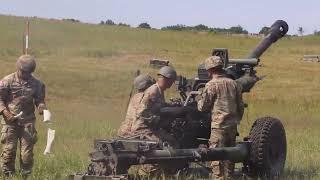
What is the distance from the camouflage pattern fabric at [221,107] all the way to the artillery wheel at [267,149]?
108cm

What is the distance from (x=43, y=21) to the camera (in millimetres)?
68062

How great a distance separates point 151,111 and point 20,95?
5.66 feet

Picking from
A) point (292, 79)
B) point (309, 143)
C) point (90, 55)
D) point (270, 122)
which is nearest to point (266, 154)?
point (270, 122)

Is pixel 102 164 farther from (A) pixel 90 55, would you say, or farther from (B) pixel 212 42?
(B) pixel 212 42

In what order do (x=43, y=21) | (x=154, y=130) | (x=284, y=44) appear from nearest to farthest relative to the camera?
(x=154, y=130) < (x=43, y=21) < (x=284, y=44)

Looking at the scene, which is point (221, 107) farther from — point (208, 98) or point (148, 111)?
point (148, 111)

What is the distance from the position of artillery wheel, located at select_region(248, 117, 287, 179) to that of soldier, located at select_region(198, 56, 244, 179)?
42.6 inches

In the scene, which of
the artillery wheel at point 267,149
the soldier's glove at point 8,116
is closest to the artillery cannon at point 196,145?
the artillery wheel at point 267,149

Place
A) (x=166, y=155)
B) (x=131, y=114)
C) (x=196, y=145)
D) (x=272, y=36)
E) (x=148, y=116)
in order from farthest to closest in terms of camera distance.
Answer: (x=272, y=36), (x=196, y=145), (x=131, y=114), (x=148, y=116), (x=166, y=155)

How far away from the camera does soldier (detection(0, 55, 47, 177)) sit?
9.78 meters

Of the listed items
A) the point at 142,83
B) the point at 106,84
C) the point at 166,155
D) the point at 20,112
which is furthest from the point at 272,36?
the point at 106,84

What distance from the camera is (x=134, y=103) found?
965 cm

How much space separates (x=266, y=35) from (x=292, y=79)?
28.8 meters

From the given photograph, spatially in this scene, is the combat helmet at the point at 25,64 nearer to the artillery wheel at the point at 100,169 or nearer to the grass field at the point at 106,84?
the grass field at the point at 106,84
